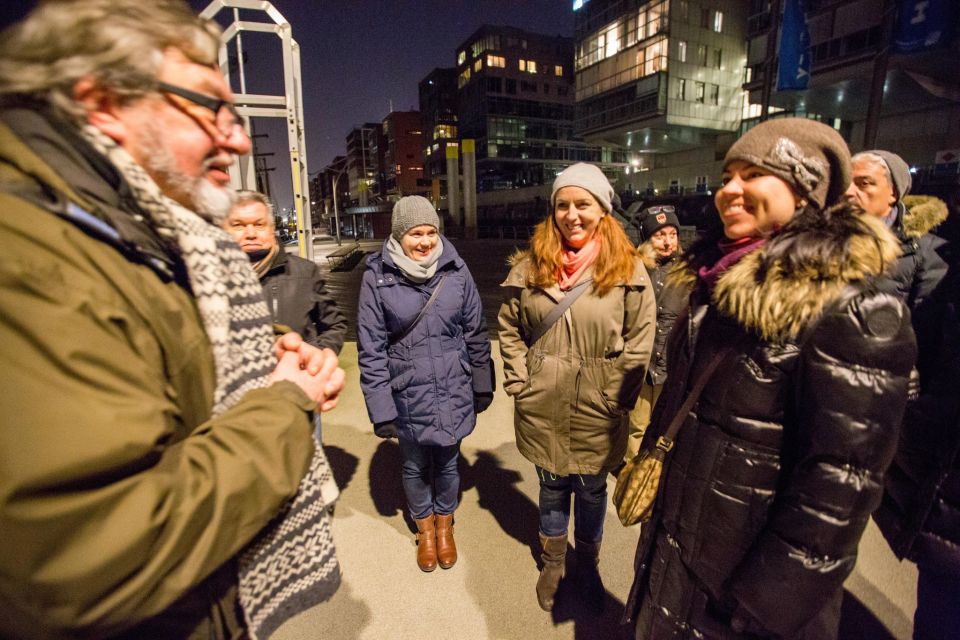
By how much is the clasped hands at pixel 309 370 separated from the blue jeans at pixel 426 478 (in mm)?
1761

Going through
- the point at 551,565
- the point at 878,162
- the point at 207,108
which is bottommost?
the point at 551,565

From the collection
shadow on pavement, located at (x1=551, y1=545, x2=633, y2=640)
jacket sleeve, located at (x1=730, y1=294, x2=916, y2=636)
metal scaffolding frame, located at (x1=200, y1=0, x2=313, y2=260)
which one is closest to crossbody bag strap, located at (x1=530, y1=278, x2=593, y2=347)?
jacket sleeve, located at (x1=730, y1=294, x2=916, y2=636)

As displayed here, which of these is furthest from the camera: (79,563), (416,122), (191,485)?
(416,122)

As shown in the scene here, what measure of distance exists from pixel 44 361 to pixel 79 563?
1.09 ft

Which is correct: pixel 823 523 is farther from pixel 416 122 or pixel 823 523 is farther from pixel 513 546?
pixel 416 122

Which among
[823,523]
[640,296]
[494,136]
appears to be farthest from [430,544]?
[494,136]

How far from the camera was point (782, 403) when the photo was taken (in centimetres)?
143

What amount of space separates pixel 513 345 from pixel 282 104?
355 centimetres

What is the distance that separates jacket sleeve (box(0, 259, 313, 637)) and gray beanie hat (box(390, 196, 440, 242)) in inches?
83.5

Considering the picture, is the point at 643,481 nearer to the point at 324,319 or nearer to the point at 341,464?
the point at 324,319

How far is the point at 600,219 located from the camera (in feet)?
8.57

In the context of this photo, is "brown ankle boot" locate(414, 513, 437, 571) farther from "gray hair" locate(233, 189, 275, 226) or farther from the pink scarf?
"gray hair" locate(233, 189, 275, 226)

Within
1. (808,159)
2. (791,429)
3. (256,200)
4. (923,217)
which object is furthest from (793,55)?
(791,429)

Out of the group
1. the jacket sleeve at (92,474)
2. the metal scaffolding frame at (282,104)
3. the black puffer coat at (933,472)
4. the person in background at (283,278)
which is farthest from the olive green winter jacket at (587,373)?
the metal scaffolding frame at (282,104)
